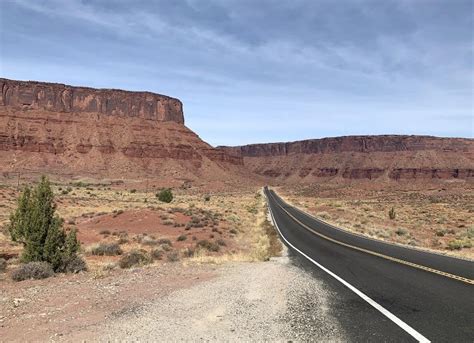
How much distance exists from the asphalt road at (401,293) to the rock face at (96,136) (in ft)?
395

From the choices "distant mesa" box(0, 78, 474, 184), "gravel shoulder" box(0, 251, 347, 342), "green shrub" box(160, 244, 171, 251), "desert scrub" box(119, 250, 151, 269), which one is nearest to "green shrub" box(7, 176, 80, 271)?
"desert scrub" box(119, 250, 151, 269)

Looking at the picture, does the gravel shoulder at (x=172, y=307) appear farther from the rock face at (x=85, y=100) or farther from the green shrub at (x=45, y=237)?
the rock face at (x=85, y=100)

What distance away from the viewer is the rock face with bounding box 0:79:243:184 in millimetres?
132625

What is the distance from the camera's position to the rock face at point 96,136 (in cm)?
13262

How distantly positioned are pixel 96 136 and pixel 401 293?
5731 inches

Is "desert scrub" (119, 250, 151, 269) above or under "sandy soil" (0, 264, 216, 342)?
→ under

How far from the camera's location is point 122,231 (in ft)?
95.9

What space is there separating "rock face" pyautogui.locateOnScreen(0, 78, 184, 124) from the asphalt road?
154 metres

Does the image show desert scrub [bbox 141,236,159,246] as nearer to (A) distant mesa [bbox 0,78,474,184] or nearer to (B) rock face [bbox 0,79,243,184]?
(A) distant mesa [bbox 0,78,474,184]

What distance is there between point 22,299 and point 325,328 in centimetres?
637

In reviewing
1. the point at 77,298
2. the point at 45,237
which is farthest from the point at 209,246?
the point at 77,298

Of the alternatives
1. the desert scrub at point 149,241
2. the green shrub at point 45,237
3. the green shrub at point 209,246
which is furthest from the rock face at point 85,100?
the green shrub at point 45,237

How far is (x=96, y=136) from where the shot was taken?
14538 centimetres

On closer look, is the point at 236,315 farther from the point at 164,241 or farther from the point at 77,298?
the point at 164,241
